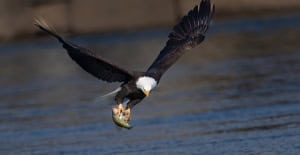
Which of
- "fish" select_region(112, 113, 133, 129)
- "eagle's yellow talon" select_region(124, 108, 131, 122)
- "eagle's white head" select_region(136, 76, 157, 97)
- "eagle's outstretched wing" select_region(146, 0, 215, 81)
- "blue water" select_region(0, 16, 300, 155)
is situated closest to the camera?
"fish" select_region(112, 113, 133, 129)

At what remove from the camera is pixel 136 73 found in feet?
34.8

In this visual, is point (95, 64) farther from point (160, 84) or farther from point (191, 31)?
point (160, 84)

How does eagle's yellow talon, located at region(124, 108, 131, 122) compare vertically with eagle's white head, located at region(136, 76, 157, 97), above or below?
below

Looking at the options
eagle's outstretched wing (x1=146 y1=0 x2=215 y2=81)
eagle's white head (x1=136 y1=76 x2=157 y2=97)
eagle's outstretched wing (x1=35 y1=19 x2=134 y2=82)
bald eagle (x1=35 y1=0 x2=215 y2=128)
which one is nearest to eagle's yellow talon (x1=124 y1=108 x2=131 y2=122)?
bald eagle (x1=35 y1=0 x2=215 y2=128)

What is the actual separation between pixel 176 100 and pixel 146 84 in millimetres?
4077

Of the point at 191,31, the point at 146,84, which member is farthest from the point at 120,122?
the point at 191,31

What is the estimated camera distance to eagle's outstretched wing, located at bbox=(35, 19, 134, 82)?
10.1m

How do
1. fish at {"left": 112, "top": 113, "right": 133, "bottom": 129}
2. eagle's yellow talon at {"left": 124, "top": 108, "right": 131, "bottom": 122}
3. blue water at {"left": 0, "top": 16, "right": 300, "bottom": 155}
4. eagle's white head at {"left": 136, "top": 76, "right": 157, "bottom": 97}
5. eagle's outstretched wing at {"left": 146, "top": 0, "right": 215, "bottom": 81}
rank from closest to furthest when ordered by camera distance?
fish at {"left": 112, "top": 113, "right": 133, "bottom": 129}, eagle's yellow talon at {"left": 124, "top": 108, "right": 131, "bottom": 122}, eagle's white head at {"left": 136, "top": 76, "right": 157, "bottom": 97}, blue water at {"left": 0, "top": 16, "right": 300, "bottom": 155}, eagle's outstretched wing at {"left": 146, "top": 0, "right": 215, "bottom": 81}

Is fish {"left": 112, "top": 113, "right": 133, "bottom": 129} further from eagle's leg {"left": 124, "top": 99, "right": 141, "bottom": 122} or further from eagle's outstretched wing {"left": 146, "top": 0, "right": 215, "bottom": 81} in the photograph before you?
eagle's outstretched wing {"left": 146, "top": 0, "right": 215, "bottom": 81}

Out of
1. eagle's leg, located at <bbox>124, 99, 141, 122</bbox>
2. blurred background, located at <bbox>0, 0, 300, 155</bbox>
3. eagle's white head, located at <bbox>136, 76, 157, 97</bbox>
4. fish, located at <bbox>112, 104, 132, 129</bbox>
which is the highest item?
eagle's white head, located at <bbox>136, 76, 157, 97</bbox>

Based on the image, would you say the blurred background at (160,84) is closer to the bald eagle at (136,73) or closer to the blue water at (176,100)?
the blue water at (176,100)

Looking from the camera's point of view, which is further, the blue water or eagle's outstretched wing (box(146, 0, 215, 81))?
eagle's outstretched wing (box(146, 0, 215, 81))

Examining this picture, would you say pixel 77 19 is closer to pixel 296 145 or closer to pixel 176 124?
pixel 176 124

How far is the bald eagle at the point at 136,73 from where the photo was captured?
33.2ft
